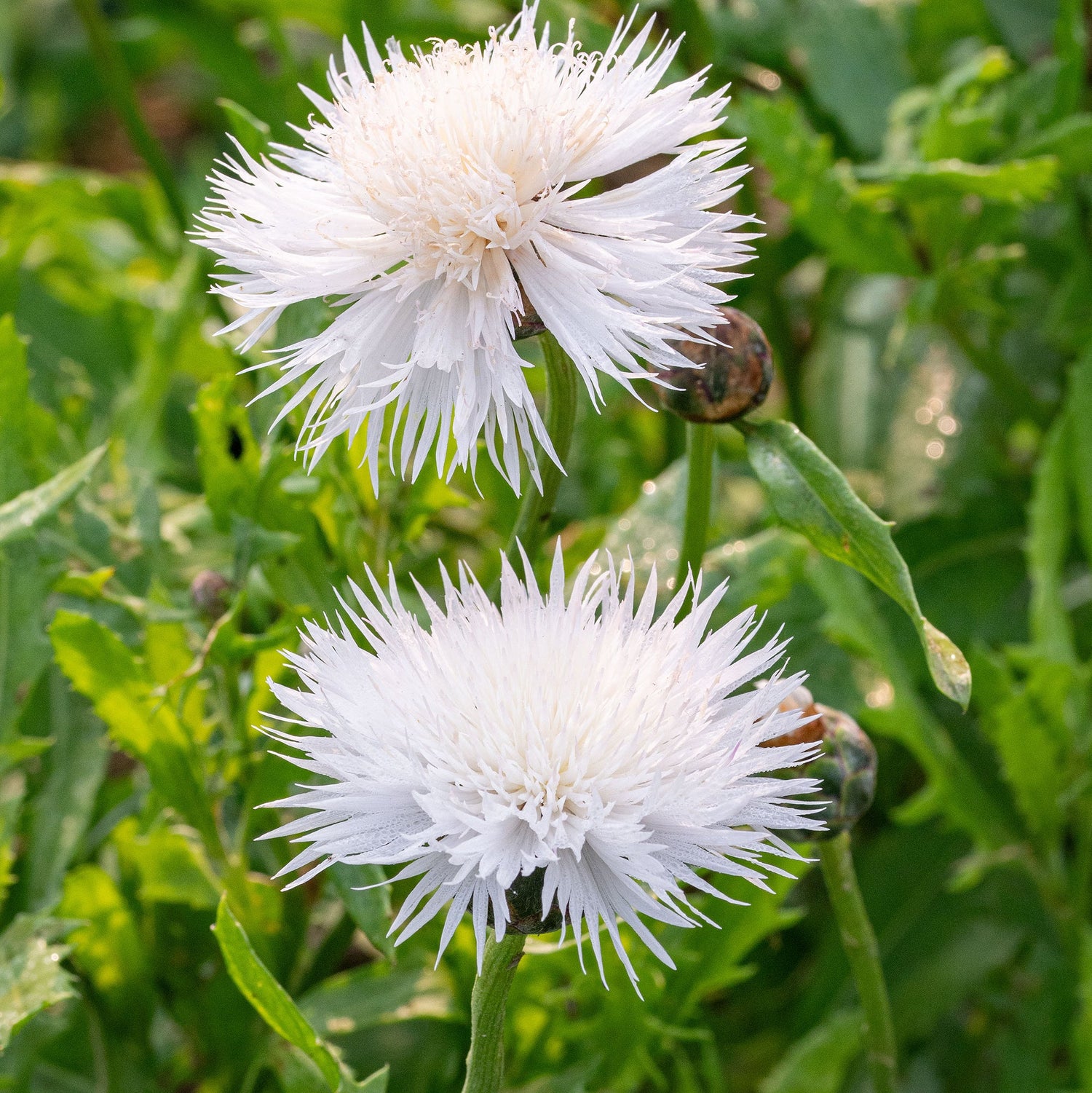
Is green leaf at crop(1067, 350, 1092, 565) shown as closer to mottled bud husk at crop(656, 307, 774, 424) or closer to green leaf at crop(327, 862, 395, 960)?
mottled bud husk at crop(656, 307, 774, 424)

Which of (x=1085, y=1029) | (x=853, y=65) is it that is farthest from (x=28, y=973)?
(x=853, y=65)

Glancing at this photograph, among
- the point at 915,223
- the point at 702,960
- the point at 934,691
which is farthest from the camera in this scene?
the point at 934,691

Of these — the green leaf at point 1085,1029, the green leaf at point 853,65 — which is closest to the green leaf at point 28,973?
the green leaf at point 1085,1029

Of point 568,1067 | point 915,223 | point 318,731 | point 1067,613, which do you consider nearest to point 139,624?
point 318,731

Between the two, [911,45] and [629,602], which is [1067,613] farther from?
[629,602]

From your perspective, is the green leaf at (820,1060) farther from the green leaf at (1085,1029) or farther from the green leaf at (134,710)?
the green leaf at (134,710)

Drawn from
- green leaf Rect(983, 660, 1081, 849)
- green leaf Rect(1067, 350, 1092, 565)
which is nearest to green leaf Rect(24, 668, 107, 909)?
green leaf Rect(983, 660, 1081, 849)

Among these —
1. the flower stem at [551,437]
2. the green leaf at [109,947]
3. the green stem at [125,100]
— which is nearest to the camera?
the flower stem at [551,437]

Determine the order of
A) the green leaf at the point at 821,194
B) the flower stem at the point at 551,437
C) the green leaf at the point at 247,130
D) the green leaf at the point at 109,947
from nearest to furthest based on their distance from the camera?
1. the flower stem at the point at 551,437
2. the green leaf at the point at 247,130
3. the green leaf at the point at 109,947
4. the green leaf at the point at 821,194
